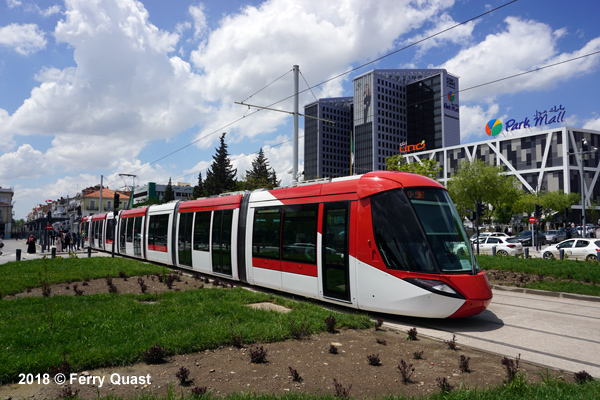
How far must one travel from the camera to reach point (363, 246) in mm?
8758

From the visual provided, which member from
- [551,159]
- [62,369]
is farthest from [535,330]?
[551,159]

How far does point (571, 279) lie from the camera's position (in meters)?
14.0

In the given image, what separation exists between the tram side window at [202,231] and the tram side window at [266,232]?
11.1 feet

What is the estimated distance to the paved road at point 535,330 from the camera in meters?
6.45

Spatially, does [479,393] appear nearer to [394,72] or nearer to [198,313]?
[198,313]

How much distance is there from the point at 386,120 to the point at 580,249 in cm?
10740

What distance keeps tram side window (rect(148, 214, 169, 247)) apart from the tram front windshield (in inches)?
514

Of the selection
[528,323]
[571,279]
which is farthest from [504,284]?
[528,323]

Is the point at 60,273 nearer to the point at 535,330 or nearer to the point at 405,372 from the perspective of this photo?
the point at 405,372

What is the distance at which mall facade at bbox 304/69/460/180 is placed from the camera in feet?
408

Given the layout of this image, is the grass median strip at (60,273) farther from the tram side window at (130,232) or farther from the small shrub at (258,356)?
the small shrub at (258,356)

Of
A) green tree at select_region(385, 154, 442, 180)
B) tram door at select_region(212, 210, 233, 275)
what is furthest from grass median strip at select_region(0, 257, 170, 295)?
green tree at select_region(385, 154, 442, 180)

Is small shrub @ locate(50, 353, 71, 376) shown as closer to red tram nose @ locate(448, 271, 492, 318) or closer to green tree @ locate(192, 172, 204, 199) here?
red tram nose @ locate(448, 271, 492, 318)

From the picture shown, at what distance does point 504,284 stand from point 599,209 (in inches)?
2675
